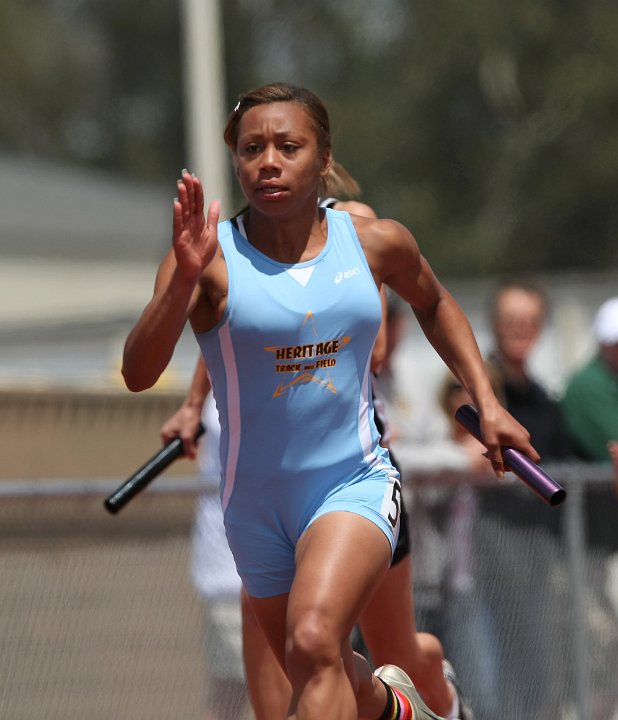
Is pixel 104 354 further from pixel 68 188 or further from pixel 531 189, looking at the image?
pixel 531 189

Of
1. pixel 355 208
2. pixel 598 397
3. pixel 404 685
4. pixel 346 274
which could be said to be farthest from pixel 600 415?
pixel 346 274

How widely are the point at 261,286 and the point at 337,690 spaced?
1.32 m

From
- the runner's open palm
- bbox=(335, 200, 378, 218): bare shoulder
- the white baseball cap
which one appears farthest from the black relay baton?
the white baseball cap

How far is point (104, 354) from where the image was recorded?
15.0m

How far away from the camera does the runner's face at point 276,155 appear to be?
194 inches

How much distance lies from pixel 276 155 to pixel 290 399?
0.81 metres

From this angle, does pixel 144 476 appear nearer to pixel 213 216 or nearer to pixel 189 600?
pixel 189 600

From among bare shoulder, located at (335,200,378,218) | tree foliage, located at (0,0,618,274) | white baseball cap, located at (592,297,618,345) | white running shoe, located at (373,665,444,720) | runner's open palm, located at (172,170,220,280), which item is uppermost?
runner's open palm, located at (172,170,220,280)

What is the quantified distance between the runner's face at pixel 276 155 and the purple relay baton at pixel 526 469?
1.02 m

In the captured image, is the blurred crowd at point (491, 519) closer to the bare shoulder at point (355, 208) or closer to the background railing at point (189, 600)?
the background railing at point (189, 600)

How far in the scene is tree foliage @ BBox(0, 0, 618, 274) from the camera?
41.0m

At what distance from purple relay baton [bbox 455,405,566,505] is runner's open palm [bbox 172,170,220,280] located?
1275 millimetres

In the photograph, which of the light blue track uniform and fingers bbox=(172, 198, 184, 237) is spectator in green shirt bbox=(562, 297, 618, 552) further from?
fingers bbox=(172, 198, 184, 237)

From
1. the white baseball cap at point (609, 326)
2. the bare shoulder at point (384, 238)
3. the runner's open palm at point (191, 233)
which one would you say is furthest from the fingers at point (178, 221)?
the white baseball cap at point (609, 326)
